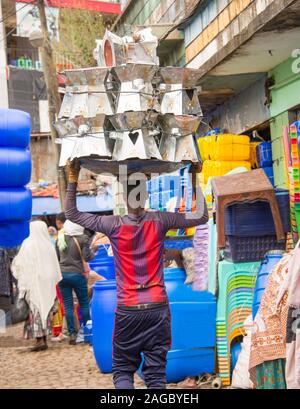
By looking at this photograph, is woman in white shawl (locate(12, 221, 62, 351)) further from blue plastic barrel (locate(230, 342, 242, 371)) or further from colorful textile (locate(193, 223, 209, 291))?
blue plastic barrel (locate(230, 342, 242, 371))

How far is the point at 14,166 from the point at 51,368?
2.97 metres

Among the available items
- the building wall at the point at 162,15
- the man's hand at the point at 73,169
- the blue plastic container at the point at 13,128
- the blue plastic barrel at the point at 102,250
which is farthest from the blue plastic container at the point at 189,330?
the building wall at the point at 162,15

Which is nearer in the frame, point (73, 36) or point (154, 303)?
point (154, 303)

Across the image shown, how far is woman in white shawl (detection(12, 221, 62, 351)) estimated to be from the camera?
28.2 ft

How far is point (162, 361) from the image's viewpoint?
3.92 meters

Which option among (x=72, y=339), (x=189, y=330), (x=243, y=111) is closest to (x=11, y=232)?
(x=189, y=330)

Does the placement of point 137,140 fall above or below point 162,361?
above

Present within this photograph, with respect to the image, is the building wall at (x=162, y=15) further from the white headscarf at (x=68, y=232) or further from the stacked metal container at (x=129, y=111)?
the stacked metal container at (x=129, y=111)

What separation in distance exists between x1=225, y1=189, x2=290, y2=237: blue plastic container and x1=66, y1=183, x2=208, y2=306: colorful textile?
1.49 meters

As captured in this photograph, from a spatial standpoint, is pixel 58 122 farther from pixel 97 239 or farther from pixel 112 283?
pixel 97 239

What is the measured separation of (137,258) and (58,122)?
99 centimetres

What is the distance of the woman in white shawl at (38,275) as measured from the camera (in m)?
8.59

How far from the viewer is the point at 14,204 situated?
5.08 metres

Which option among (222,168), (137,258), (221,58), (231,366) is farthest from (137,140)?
(222,168)
